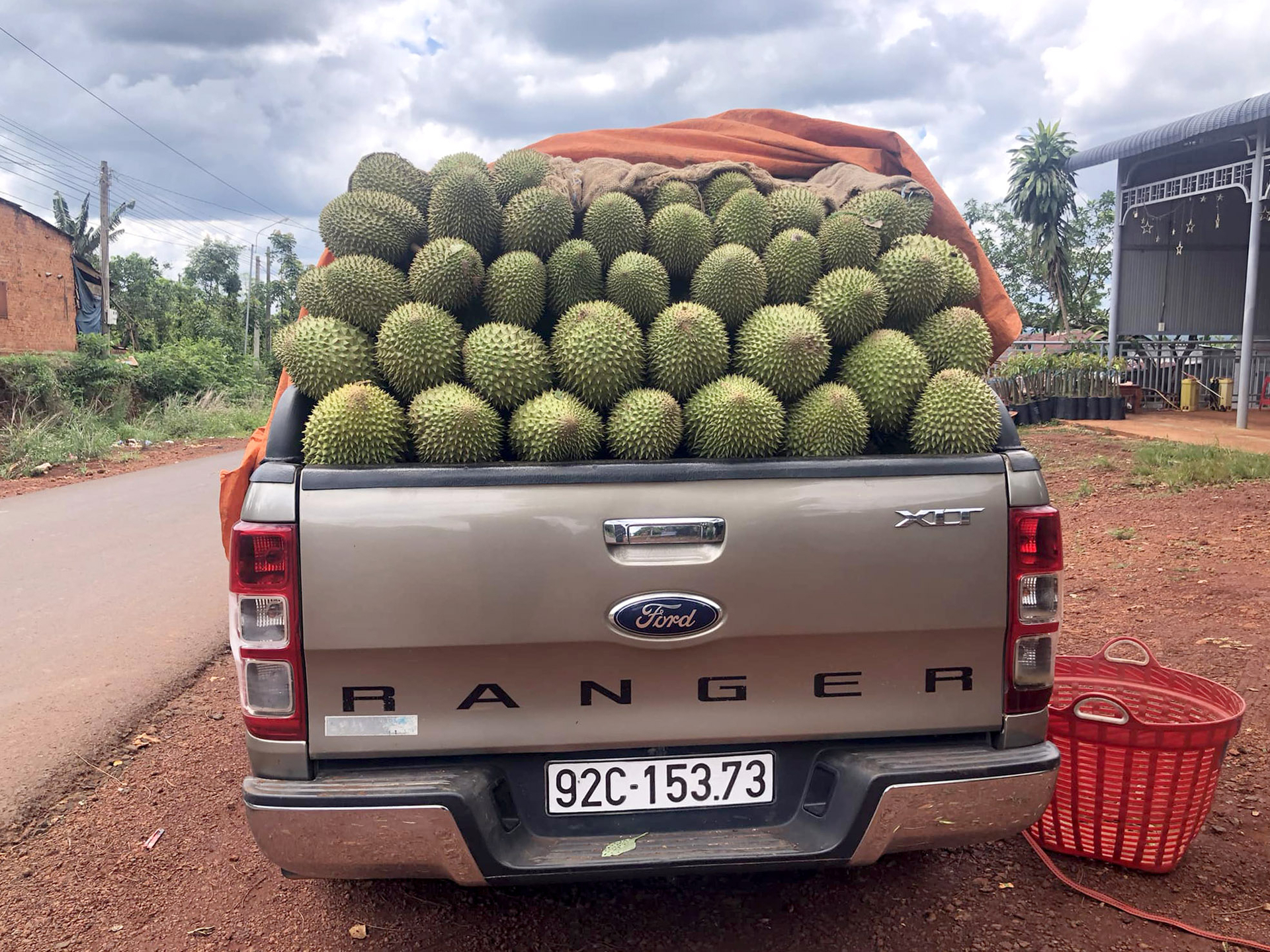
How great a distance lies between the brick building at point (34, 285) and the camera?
23844 mm

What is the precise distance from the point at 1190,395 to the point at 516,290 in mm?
20585

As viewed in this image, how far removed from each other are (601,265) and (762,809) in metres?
1.82

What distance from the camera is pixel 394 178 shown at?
3303mm

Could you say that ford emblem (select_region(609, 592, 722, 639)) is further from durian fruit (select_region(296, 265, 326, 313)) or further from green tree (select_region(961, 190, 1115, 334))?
green tree (select_region(961, 190, 1115, 334))

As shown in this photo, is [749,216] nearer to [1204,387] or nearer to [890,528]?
[890,528]

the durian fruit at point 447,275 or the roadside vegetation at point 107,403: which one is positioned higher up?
the durian fruit at point 447,275

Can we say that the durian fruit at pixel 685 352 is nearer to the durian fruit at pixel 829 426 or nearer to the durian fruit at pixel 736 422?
the durian fruit at pixel 736 422

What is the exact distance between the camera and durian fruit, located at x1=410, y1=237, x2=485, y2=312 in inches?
114

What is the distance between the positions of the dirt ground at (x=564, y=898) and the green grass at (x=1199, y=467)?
609 cm

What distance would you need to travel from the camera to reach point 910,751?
2.23 meters

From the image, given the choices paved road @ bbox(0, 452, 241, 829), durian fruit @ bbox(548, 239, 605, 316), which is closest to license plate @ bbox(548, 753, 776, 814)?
durian fruit @ bbox(548, 239, 605, 316)

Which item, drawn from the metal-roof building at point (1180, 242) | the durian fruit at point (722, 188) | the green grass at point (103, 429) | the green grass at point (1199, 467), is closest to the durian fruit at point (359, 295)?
the durian fruit at point (722, 188)

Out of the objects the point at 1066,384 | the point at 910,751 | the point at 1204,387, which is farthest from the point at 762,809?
the point at 1204,387

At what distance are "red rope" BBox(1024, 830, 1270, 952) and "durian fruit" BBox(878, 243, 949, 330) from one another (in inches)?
71.6
